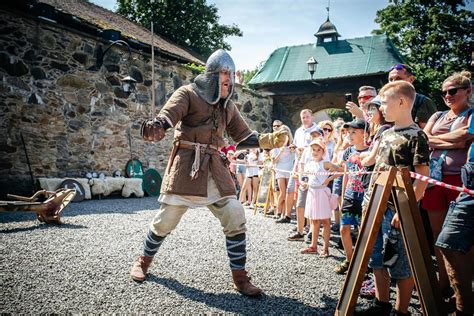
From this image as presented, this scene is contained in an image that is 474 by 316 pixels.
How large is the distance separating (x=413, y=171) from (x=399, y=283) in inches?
30.1

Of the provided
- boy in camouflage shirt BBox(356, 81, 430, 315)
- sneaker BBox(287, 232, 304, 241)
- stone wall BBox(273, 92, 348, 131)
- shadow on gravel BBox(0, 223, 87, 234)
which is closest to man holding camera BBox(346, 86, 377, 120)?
boy in camouflage shirt BBox(356, 81, 430, 315)

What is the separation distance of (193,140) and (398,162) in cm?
163

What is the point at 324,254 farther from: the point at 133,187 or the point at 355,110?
the point at 133,187

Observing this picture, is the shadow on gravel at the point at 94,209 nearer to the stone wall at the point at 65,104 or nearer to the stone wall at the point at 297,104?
the stone wall at the point at 65,104

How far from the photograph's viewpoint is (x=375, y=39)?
14461mm

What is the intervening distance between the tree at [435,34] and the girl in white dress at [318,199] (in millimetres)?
19084

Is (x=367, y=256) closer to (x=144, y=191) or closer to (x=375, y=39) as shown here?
(x=144, y=191)

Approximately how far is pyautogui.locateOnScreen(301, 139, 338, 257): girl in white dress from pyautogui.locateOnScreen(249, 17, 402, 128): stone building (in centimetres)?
1012

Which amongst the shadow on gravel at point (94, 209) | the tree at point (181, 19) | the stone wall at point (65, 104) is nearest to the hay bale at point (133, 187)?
the shadow on gravel at point (94, 209)

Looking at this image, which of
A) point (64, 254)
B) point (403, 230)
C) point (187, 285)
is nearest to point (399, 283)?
point (403, 230)

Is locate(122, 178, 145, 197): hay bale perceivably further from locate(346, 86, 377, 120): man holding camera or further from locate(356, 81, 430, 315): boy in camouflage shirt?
locate(356, 81, 430, 315): boy in camouflage shirt

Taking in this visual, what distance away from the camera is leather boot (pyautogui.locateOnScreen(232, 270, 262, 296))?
8.48 feet

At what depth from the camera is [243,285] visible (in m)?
2.65

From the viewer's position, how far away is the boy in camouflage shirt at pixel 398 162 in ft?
6.63
